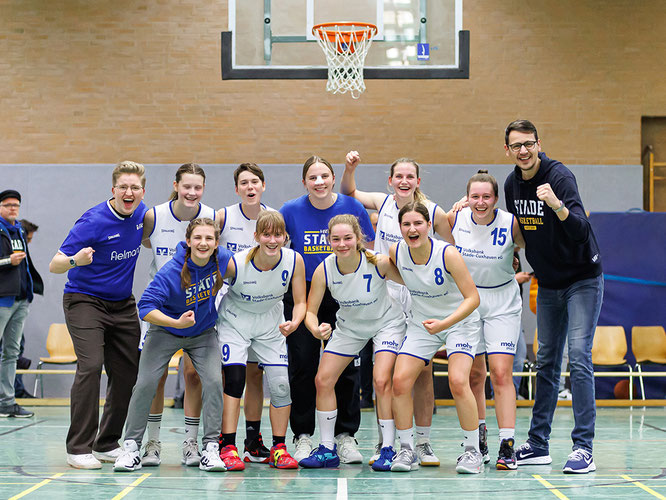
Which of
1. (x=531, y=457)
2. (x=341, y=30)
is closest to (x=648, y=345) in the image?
(x=531, y=457)

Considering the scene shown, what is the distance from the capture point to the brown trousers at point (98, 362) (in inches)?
202

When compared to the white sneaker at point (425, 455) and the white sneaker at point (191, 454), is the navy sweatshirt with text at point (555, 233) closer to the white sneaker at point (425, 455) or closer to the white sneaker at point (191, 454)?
the white sneaker at point (425, 455)

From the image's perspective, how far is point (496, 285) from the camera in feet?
17.2

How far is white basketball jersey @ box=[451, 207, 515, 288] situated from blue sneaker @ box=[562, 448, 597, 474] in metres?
1.20

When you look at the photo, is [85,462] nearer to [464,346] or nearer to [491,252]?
[464,346]

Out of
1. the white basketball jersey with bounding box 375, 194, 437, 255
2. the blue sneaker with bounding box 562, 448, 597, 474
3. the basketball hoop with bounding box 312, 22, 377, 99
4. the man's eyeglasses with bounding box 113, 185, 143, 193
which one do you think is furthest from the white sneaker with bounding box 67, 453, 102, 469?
the basketball hoop with bounding box 312, 22, 377, 99

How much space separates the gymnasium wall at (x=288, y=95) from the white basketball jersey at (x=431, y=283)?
6599 millimetres

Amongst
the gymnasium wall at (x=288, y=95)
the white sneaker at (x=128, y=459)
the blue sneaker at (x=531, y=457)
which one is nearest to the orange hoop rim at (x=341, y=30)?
the gymnasium wall at (x=288, y=95)

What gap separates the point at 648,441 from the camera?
6.70 m

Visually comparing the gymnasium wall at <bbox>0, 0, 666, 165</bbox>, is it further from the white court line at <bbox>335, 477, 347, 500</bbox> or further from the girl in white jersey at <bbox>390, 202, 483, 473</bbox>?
the white court line at <bbox>335, 477, 347, 500</bbox>

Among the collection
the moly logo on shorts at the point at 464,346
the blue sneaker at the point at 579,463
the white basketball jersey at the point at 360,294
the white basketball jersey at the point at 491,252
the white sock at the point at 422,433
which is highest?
the white basketball jersey at the point at 491,252

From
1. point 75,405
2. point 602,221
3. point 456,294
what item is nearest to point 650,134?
point 602,221

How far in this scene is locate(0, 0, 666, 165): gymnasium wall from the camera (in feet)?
38.0

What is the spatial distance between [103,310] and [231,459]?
4.43 ft
